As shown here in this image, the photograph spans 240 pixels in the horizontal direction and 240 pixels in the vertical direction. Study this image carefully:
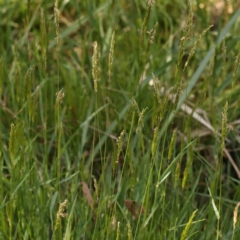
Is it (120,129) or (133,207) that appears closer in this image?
(133,207)

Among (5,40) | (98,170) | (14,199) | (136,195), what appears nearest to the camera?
(14,199)

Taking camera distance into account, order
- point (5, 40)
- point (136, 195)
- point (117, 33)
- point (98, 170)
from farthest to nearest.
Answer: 1. point (117, 33)
2. point (5, 40)
3. point (98, 170)
4. point (136, 195)

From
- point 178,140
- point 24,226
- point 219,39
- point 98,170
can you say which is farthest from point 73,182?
point 219,39

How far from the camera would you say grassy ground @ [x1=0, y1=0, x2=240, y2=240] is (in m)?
1.52

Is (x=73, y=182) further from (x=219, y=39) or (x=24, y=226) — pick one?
(x=219, y=39)

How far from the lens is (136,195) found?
5.91ft

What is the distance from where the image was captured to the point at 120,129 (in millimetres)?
1942

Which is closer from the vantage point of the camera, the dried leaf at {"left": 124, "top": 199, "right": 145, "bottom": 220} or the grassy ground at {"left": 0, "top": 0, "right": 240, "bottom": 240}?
the grassy ground at {"left": 0, "top": 0, "right": 240, "bottom": 240}

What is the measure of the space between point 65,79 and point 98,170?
0.40 m

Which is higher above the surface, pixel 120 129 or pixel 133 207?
pixel 120 129

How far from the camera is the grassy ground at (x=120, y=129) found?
4.99 feet

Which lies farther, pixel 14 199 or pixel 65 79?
pixel 65 79

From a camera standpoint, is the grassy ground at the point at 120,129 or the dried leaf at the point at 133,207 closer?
the grassy ground at the point at 120,129

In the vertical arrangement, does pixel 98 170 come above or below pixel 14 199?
below
